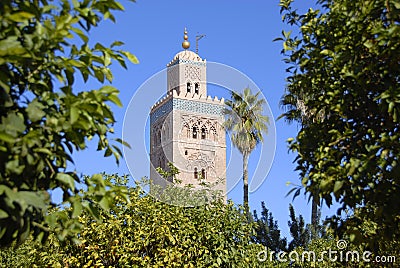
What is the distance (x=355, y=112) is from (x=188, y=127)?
113ft

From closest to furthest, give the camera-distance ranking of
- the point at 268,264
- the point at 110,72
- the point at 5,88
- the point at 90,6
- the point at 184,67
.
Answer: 1. the point at 5,88
2. the point at 90,6
3. the point at 110,72
4. the point at 268,264
5. the point at 184,67

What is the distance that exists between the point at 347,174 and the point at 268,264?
459 inches

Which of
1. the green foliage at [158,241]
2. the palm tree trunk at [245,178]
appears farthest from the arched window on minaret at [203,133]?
the green foliage at [158,241]

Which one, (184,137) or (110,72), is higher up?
(184,137)

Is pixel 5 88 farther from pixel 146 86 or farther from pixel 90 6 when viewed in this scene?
pixel 146 86

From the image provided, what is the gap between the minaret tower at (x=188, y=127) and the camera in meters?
35.7

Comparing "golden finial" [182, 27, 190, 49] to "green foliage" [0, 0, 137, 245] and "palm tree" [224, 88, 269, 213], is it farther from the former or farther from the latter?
"green foliage" [0, 0, 137, 245]

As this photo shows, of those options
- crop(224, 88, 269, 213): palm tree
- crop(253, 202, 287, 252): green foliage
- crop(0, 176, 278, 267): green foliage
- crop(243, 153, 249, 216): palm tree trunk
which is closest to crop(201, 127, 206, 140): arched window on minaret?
crop(224, 88, 269, 213): palm tree

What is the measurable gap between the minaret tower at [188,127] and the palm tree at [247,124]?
7795mm

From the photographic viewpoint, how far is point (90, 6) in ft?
9.37

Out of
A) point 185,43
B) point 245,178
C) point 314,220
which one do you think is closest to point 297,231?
point 314,220

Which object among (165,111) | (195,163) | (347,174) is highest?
(165,111)

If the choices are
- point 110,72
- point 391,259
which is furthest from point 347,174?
point 391,259

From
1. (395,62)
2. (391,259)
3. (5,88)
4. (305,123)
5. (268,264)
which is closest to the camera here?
(5,88)
